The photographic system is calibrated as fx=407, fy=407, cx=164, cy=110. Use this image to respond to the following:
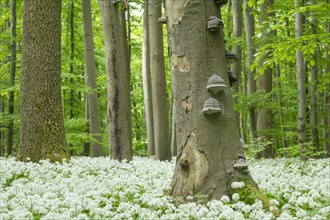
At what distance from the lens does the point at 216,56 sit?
15.8ft

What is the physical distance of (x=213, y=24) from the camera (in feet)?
15.5

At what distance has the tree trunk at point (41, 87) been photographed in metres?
8.73

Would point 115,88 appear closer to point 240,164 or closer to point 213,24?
point 213,24

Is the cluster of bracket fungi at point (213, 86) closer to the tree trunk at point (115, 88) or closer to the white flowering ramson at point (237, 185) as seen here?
the white flowering ramson at point (237, 185)

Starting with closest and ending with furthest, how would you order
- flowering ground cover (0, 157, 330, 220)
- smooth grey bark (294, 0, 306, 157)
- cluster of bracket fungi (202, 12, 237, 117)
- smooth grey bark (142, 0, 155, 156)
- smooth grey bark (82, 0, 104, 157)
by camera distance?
flowering ground cover (0, 157, 330, 220), cluster of bracket fungi (202, 12, 237, 117), smooth grey bark (294, 0, 306, 157), smooth grey bark (82, 0, 104, 157), smooth grey bark (142, 0, 155, 156)

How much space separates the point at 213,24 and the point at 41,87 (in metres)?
5.40

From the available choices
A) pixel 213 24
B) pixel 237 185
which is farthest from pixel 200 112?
pixel 213 24

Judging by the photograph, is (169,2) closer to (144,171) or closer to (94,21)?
(144,171)

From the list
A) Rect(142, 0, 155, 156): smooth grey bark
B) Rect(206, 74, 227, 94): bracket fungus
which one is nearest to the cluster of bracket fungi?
Rect(206, 74, 227, 94): bracket fungus

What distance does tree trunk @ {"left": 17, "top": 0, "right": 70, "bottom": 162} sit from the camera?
28.6 ft

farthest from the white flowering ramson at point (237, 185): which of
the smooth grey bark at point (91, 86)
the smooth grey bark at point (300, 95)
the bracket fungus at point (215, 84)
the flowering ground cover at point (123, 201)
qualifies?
the smooth grey bark at point (91, 86)

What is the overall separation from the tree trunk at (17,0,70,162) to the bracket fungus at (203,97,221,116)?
5.14 m

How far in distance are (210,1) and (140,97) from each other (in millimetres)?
22932

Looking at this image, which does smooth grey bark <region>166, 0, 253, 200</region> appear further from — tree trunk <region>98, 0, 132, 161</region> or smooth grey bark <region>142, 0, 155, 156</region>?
smooth grey bark <region>142, 0, 155, 156</region>
